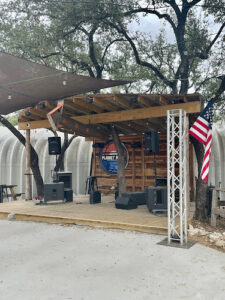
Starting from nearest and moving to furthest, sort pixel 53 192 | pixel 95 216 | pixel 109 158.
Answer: pixel 95 216 → pixel 53 192 → pixel 109 158

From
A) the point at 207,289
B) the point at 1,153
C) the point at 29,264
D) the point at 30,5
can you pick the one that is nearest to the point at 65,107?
the point at 30,5

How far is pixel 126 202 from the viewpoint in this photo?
750 cm

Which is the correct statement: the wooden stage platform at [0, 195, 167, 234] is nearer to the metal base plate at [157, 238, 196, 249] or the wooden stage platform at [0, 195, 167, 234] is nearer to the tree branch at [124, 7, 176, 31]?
the metal base plate at [157, 238, 196, 249]

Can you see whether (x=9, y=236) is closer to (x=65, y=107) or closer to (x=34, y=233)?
(x=34, y=233)

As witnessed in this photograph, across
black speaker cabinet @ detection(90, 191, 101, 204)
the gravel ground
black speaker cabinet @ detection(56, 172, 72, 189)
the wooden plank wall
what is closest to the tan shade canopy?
black speaker cabinet @ detection(56, 172, 72, 189)

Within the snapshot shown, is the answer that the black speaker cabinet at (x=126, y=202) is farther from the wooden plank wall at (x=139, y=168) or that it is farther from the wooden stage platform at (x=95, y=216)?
the wooden plank wall at (x=139, y=168)

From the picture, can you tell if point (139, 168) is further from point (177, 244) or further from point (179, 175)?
point (177, 244)

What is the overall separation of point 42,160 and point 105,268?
1022cm

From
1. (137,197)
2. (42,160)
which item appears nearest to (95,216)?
(137,197)

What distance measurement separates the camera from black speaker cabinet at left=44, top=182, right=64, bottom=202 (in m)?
8.44

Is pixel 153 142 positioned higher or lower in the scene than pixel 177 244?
higher

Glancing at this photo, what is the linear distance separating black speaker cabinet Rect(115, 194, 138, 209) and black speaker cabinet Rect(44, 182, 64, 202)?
6.32 feet

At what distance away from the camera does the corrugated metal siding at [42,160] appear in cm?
1277

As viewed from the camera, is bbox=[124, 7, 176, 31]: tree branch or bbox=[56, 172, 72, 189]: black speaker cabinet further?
bbox=[56, 172, 72, 189]: black speaker cabinet
